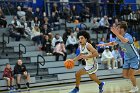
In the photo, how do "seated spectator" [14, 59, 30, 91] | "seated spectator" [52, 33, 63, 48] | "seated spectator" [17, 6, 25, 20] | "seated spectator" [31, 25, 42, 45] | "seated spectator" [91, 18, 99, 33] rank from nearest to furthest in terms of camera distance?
"seated spectator" [14, 59, 30, 91]
"seated spectator" [52, 33, 63, 48]
"seated spectator" [31, 25, 42, 45]
"seated spectator" [17, 6, 25, 20]
"seated spectator" [91, 18, 99, 33]

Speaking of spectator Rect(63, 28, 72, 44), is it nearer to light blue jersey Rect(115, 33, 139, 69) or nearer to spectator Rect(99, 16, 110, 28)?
spectator Rect(99, 16, 110, 28)

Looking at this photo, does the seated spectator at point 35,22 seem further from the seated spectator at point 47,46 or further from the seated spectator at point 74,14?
the seated spectator at point 74,14

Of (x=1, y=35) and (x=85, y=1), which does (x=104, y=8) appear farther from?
(x=1, y=35)

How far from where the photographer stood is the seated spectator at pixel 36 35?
68.0 ft

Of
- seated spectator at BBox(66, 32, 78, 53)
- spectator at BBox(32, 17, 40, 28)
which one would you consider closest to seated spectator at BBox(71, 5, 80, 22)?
spectator at BBox(32, 17, 40, 28)

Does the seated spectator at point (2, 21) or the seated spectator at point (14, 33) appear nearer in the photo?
the seated spectator at point (14, 33)

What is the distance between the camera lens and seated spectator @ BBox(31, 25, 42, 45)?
20.7m

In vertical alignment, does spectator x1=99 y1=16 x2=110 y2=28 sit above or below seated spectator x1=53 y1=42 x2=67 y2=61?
above

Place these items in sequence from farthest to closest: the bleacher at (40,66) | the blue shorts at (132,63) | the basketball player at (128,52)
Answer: the bleacher at (40,66) → the blue shorts at (132,63) → the basketball player at (128,52)

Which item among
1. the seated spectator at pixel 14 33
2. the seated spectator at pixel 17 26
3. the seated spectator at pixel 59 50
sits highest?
the seated spectator at pixel 17 26

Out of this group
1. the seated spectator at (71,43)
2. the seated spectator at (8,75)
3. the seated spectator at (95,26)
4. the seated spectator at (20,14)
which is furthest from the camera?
the seated spectator at (95,26)

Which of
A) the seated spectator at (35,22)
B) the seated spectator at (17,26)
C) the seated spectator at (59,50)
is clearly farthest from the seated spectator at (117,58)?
the seated spectator at (17,26)

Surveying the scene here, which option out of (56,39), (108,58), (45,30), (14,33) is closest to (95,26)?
(108,58)

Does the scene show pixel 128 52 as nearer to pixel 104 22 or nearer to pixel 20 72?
pixel 20 72
